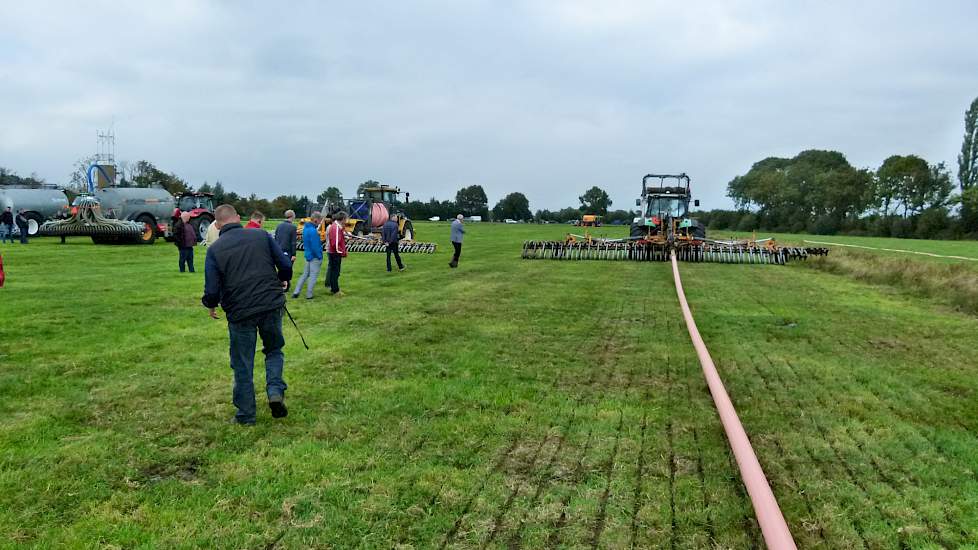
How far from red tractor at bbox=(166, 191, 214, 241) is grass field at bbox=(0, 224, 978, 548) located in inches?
655

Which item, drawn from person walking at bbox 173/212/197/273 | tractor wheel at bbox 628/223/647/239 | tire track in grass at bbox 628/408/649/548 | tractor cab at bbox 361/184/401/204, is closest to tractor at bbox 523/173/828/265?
tractor wheel at bbox 628/223/647/239

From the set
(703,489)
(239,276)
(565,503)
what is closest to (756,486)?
(703,489)

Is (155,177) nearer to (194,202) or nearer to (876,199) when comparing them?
(194,202)

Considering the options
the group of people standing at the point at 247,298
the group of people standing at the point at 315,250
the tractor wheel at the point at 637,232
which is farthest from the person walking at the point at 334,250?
the tractor wheel at the point at 637,232

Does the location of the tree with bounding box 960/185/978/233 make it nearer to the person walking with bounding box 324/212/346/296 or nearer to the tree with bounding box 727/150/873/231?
the tree with bounding box 727/150/873/231

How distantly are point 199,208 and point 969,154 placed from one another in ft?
208

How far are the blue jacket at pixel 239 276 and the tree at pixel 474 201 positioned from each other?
Answer: 10513cm

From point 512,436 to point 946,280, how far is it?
37.6ft

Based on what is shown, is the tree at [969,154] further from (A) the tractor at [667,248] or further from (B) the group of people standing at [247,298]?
(B) the group of people standing at [247,298]

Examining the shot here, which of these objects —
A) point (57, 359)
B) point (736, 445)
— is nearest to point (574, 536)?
point (736, 445)

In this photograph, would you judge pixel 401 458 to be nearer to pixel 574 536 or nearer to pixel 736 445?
pixel 574 536

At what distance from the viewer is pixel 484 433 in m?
4.32

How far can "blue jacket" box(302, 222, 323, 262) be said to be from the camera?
1057 cm

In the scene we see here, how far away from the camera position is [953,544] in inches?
117
